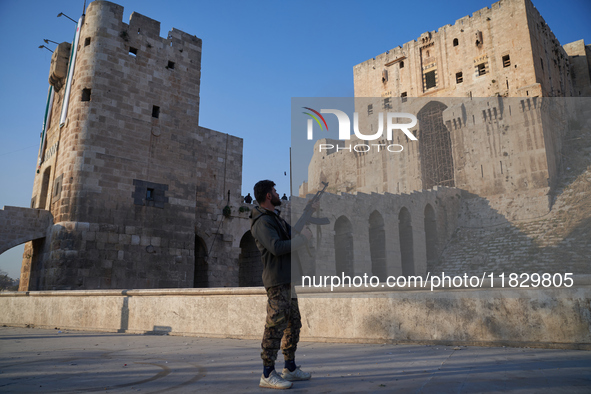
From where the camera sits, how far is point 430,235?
2595 cm

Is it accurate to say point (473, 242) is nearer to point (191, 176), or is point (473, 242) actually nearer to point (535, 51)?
point (535, 51)

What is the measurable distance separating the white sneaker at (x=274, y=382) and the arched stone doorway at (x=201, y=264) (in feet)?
42.7

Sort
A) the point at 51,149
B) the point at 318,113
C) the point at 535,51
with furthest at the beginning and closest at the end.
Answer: the point at 535,51 → the point at 51,149 → the point at 318,113

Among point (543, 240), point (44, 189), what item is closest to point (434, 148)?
point (543, 240)

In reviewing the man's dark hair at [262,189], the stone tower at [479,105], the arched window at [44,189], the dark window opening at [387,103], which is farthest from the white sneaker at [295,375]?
the dark window opening at [387,103]

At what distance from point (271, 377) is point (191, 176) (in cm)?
1245

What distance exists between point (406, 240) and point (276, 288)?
22.5 m

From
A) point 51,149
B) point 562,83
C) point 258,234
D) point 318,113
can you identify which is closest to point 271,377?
point 258,234

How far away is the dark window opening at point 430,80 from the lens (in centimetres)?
3441

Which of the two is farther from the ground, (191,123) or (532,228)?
(191,123)

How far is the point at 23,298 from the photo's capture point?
9578 mm

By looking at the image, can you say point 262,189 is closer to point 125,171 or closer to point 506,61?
point 125,171

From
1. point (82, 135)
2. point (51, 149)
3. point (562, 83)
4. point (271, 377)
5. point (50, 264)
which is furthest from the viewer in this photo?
point (562, 83)

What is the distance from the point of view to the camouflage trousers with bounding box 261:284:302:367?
2799 mm
